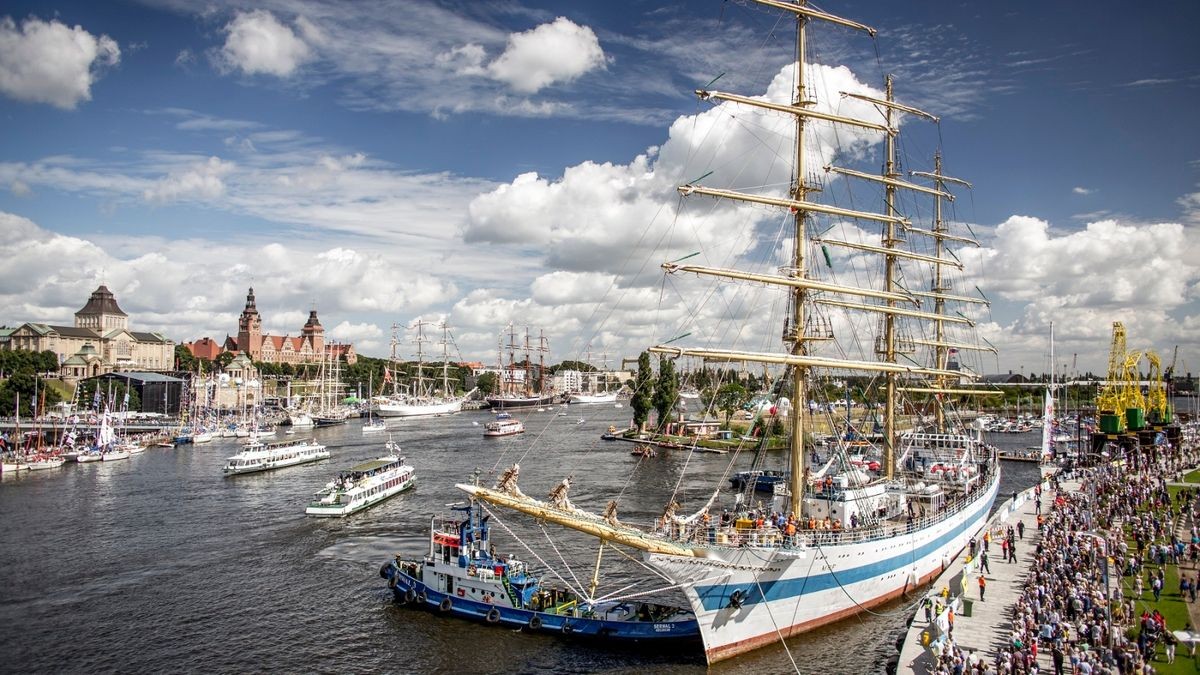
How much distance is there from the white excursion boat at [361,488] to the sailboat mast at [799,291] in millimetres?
33261

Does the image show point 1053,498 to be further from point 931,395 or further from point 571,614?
point 571,614

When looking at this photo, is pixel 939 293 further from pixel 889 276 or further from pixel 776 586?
pixel 776 586

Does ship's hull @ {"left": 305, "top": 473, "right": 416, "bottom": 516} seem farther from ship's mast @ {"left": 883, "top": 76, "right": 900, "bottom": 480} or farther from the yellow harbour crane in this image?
the yellow harbour crane

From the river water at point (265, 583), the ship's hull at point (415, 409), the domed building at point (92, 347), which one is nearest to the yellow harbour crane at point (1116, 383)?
the river water at point (265, 583)

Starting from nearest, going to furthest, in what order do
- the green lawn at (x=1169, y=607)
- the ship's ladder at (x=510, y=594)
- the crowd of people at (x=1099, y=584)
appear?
the green lawn at (x=1169, y=607) → the crowd of people at (x=1099, y=584) → the ship's ladder at (x=510, y=594)

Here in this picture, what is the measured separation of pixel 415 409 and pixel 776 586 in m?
153

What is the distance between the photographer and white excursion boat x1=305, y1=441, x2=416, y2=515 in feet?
173

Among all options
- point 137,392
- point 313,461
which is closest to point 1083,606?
point 313,461

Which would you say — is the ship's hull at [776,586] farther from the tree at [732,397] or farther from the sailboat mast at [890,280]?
the tree at [732,397]

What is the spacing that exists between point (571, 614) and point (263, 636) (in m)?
12.5

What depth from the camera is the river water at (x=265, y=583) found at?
91.6 feet

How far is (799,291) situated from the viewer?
Answer: 33562 millimetres

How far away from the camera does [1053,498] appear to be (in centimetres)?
4762

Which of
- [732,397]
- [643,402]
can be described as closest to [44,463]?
[643,402]
